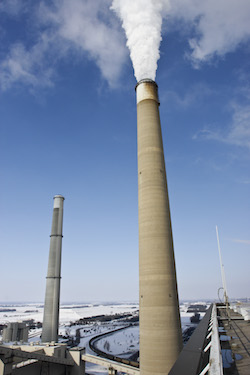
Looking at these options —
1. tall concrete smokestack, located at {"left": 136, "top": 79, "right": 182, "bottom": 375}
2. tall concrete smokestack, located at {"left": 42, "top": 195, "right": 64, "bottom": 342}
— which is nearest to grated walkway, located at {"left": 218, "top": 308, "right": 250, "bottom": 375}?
tall concrete smokestack, located at {"left": 136, "top": 79, "right": 182, "bottom": 375}

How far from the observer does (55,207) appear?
105 ft

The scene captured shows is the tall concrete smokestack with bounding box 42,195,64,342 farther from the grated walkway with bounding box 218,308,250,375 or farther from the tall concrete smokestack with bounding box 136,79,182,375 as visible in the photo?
the grated walkway with bounding box 218,308,250,375

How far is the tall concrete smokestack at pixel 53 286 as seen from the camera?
2798cm

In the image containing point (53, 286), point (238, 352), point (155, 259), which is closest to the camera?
point (238, 352)

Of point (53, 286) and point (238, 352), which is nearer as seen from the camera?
point (238, 352)

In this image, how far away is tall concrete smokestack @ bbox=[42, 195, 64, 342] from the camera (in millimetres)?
27984

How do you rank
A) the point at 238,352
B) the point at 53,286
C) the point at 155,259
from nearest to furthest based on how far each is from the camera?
1. the point at 238,352
2. the point at 155,259
3. the point at 53,286

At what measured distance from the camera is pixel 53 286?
1141 inches

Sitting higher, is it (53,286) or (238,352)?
(53,286)

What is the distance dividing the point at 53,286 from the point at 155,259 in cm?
2039

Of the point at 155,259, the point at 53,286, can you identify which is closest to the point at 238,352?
the point at 155,259

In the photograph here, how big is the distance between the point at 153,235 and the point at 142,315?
4083mm

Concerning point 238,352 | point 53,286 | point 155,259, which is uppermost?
point 155,259

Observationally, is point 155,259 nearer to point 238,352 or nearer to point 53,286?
point 238,352
